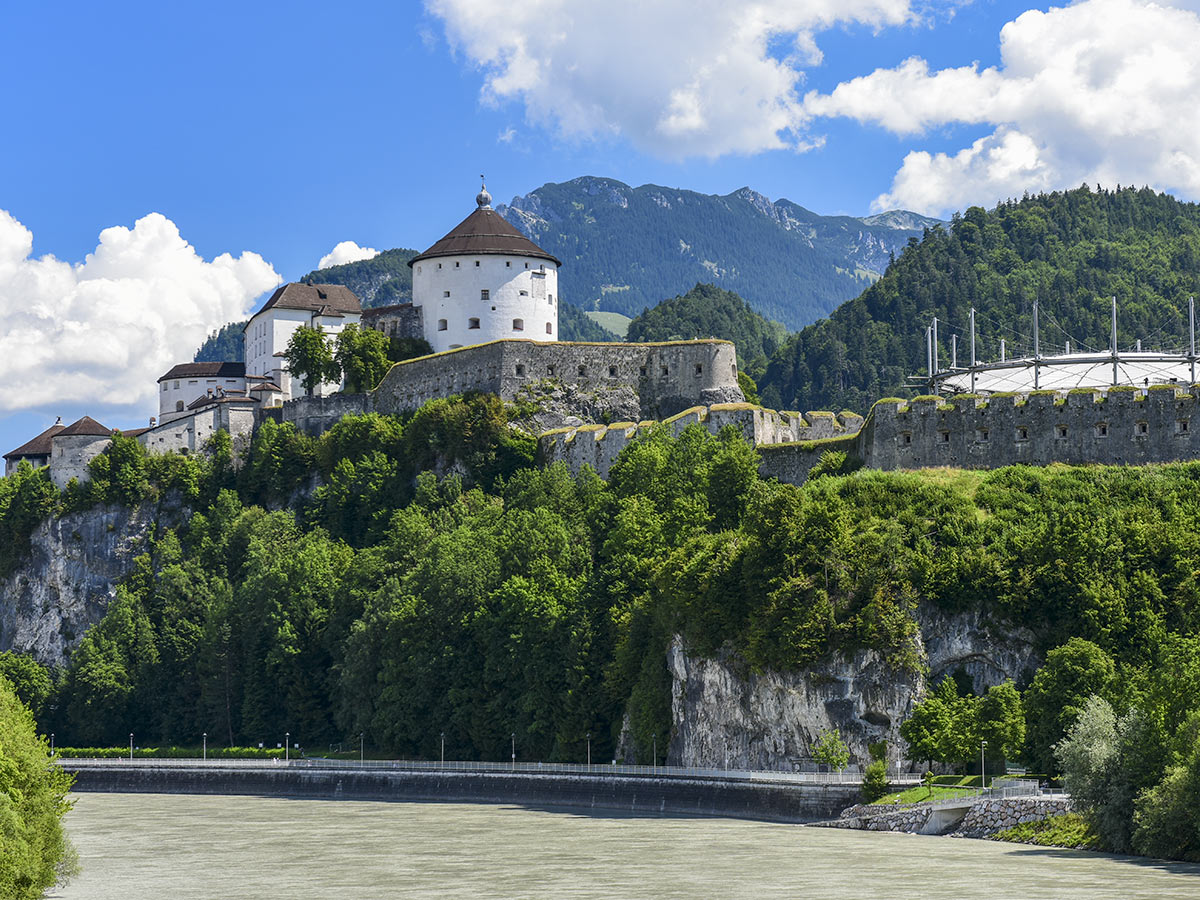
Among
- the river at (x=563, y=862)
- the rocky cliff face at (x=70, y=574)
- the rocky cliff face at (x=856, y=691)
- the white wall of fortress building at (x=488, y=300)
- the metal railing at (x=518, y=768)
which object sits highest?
the white wall of fortress building at (x=488, y=300)

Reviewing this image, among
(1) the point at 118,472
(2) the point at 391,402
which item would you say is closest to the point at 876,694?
(2) the point at 391,402

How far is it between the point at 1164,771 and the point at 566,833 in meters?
18.8

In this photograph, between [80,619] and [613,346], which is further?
[80,619]

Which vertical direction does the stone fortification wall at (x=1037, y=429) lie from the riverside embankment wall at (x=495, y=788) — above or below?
above

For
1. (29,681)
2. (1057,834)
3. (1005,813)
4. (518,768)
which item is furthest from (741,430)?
(29,681)

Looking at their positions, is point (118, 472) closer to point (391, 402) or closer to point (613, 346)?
point (391, 402)

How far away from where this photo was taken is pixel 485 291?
325 ft

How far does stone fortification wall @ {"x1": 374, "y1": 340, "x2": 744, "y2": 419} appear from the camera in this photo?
9094cm

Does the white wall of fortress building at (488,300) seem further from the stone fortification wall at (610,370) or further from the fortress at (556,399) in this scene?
the stone fortification wall at (610,370)

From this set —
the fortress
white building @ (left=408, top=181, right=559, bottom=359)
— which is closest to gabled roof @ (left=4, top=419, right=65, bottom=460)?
the fortress

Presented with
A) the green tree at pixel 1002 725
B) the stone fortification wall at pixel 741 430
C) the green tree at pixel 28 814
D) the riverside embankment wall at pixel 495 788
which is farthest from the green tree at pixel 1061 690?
the green tree at pixel 28 814

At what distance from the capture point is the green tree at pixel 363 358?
99.0 meters

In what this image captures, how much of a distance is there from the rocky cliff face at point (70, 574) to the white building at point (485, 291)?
64.7ft

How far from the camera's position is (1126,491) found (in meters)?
65.2
